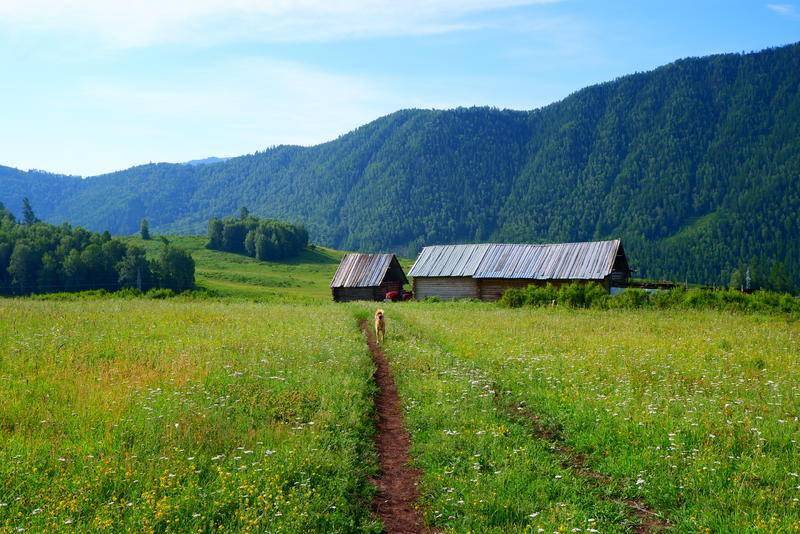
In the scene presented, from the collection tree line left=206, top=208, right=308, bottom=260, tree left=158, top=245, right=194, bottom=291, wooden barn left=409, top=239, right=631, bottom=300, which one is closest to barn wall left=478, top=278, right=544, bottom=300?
wooden barn left=409, top=239, right=631, bottom=300

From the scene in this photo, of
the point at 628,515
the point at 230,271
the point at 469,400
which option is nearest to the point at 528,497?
the point at 628,515

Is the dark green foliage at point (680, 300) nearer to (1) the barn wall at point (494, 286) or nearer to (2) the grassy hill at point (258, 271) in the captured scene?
(1) the barn wall at point (494, 286)

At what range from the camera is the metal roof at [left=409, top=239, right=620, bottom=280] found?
42844 millimetres

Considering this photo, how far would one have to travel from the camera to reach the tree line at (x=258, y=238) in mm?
138125

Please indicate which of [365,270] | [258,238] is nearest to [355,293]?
[365,270]

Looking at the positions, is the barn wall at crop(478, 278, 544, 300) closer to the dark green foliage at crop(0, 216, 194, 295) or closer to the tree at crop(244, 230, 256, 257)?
the dark green foliage at crop(0, 216, 194, 295)

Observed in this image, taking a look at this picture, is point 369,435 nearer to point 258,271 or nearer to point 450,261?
point 450,261

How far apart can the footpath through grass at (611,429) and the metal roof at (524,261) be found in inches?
1035

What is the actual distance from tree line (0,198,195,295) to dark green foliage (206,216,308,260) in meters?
46.7

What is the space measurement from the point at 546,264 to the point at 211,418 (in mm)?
40445

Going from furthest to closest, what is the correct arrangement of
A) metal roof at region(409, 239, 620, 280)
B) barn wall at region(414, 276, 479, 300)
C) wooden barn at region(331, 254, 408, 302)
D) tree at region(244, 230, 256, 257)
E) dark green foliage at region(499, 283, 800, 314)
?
tree at region(244, 230, 256, 257), wooden barn at region(331, 254, 408, 302), barn wall at region(414, 276, 479, 300), metal roof at region(409, 239, 620, 280), dark green foliage at region(499, 283, 800, 314)

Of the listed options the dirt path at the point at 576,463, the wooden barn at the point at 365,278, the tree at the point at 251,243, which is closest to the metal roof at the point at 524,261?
the wooden barn at the point at 365,278

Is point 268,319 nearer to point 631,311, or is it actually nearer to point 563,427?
point 563,427

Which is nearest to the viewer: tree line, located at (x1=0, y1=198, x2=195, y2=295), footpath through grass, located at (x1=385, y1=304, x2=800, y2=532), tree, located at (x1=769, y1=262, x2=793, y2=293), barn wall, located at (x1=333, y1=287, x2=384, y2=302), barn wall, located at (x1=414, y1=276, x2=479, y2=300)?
footpath through grass, located at (x1=385, y1=304, x2=800, y2=532)
